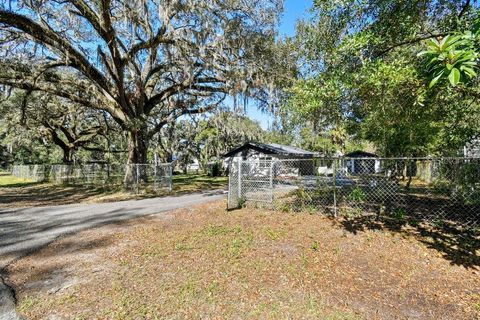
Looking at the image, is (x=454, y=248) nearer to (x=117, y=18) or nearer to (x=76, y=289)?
(x=76, y=289)

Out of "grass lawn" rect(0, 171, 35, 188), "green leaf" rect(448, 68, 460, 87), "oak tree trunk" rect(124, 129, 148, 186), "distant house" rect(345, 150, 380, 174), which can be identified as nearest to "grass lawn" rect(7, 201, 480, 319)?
"distant house" rect(345, 150, 380, 174)

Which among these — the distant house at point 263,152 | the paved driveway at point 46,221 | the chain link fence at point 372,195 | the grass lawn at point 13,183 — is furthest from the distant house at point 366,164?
the grass lawn at point 13,183

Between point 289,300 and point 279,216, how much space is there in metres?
3.48

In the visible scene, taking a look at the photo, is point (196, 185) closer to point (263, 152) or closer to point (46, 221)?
point (263, 152)

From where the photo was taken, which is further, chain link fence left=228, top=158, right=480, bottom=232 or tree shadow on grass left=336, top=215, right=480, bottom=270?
chain link fence left=228, top=158, right=480, bottom=232

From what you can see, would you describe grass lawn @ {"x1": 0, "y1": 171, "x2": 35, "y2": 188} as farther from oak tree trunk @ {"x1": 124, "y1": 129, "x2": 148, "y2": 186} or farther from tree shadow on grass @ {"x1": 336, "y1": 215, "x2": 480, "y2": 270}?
tree shadow on grass @ {"x1": 336, "y1": 215, "x2": 480, "y2": 270}

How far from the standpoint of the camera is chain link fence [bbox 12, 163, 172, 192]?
566 inches

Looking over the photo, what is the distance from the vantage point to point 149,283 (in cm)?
365

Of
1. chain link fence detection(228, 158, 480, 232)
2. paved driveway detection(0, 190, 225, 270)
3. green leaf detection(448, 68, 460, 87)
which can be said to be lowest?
paved driveway detection(0, 190, 225, 270)

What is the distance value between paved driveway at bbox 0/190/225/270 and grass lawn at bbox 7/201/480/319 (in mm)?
580

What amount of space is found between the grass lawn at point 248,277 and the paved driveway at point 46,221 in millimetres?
580

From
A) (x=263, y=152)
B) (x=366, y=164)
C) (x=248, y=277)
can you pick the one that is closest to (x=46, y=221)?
(x=248, y=277)

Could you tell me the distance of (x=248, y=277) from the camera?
12.4 ft

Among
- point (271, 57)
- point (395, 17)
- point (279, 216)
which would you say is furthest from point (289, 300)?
point (271, 57)
